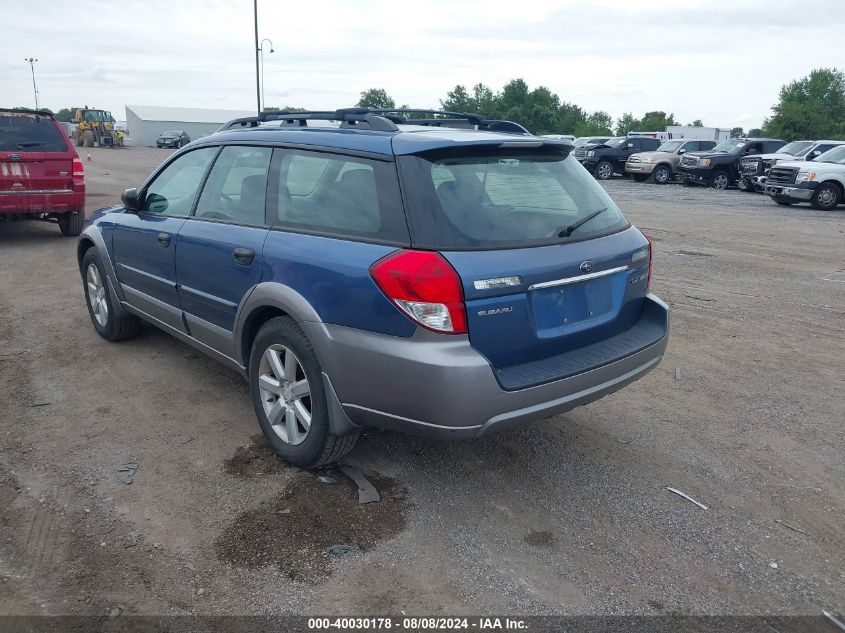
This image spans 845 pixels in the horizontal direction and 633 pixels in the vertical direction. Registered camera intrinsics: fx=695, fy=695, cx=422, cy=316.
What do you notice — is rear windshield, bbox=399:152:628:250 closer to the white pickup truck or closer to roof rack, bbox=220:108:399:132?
roof rack, bbox=220:108:399:132

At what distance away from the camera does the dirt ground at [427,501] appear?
2.81 meters

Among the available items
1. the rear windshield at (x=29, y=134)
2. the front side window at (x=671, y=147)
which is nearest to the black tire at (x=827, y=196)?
the front side window at (x=671, y=147)

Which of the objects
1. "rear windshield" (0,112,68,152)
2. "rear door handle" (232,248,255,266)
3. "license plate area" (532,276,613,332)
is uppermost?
"rear windshield" (0,112,68,152)

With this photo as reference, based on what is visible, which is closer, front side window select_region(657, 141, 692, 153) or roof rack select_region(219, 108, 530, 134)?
roof rack select_region(219, 108, 530, 134)

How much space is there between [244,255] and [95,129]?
5234cm

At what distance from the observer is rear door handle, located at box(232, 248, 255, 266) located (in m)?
3.72

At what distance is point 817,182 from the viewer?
18094 mm

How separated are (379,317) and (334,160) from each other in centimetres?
99

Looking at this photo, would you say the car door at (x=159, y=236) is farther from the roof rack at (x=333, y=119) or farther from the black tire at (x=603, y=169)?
the black tire at (x=603, y=169)

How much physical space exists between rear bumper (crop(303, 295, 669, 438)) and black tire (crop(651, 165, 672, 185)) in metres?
26.7

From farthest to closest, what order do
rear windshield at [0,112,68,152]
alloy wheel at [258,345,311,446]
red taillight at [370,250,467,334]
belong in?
1. rear windshield at [0,112,68,152]
2. alloy wheel at [258,345,311,446]
3. red taillight at [370,250,467,334]

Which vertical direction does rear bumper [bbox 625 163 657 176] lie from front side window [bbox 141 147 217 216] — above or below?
below

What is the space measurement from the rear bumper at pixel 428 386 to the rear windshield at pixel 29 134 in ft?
28.1

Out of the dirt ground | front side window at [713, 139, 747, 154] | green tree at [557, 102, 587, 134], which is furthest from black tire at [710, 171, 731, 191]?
green tree at [557, 102, 587, 134]
